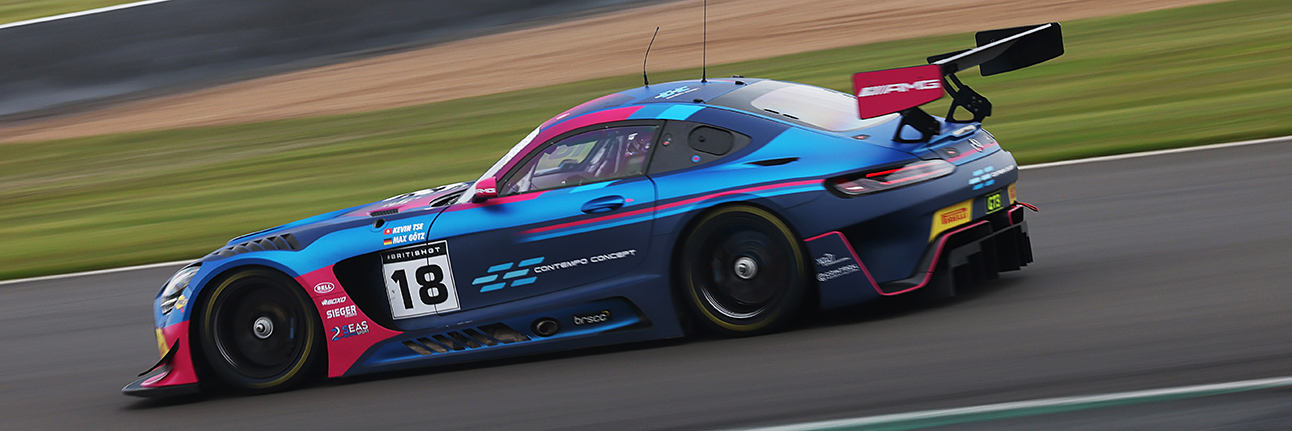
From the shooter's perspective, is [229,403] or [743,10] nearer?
[229,403]

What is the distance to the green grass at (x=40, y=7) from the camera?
21203 millimetres

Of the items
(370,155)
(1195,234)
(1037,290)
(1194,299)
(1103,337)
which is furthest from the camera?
(370,155)

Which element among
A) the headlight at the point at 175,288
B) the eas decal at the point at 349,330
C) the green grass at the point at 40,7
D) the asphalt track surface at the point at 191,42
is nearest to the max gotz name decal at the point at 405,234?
the eas decal at the point at 349,330

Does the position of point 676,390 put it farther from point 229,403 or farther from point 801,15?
point 801,15

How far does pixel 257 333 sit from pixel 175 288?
1.75 feet

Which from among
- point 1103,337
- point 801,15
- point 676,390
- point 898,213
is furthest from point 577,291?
point 801,15

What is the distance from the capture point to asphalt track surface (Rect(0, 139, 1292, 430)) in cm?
459

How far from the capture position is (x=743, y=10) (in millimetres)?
20172

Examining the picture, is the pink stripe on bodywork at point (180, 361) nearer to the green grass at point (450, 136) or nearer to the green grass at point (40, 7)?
the green grass at point (450, 136)

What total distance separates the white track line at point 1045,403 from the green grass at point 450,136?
579 cm

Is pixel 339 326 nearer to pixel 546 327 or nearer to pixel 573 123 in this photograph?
pixel 546 327

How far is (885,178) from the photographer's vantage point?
5387mm

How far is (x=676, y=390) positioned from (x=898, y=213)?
4.19 ft

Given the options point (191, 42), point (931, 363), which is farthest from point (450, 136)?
point (931, 363)
